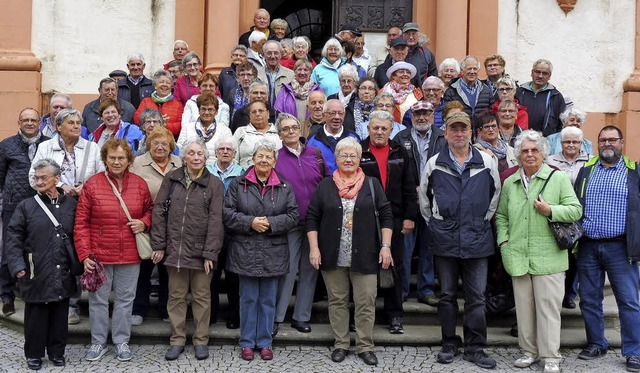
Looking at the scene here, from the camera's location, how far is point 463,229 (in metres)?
6.08

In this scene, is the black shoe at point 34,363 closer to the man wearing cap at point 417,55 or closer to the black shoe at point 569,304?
the black shoe at point 569,304

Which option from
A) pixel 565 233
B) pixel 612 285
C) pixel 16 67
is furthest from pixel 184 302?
pixel 16 67

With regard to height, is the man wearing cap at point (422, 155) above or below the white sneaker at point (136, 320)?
above

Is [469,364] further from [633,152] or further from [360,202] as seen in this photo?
[633,152]

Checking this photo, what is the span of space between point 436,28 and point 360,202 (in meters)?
5.24

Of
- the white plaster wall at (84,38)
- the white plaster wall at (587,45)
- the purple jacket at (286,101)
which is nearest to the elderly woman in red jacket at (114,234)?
the purple jacket at (286,101)

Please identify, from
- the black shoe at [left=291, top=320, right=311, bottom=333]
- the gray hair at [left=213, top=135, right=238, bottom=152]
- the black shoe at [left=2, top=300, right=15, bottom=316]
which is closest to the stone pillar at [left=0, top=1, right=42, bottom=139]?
the black shoe at [left=2, top=300, right=15, bottom=316]

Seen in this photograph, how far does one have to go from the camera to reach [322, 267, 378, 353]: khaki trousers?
6.18 m

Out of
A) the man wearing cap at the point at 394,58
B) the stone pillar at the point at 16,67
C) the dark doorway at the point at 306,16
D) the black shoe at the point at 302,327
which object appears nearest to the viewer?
the black shoe at the point at 302,327

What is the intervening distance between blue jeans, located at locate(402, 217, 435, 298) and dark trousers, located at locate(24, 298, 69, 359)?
296 cm

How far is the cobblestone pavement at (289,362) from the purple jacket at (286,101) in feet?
8.43

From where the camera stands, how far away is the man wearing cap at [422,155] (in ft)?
22.6

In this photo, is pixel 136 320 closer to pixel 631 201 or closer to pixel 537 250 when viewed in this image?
pixel 537 250

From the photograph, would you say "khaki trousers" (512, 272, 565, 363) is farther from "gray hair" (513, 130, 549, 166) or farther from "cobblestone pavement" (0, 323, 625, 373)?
"gray hair" (513, 130, 549, 166)
